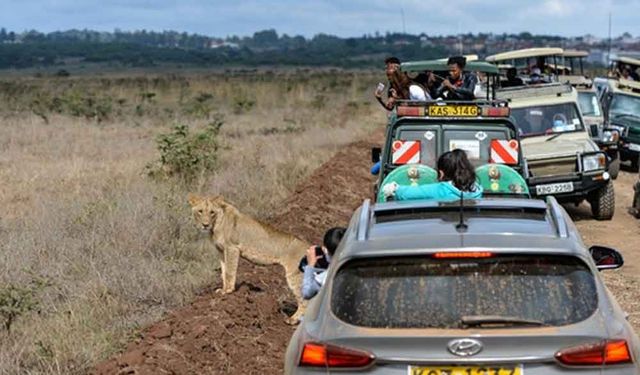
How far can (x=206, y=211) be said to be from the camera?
1020 centimetres

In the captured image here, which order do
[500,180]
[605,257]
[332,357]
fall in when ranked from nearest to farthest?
1. [332,357]
2. [605,257]
3. [500,180]

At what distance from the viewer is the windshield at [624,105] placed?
88.6 ft

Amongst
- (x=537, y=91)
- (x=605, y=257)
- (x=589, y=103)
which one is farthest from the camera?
(x=589, y=103)

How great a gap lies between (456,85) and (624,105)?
13.4 m

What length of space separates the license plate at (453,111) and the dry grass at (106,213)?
2.86m

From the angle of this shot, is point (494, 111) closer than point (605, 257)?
No

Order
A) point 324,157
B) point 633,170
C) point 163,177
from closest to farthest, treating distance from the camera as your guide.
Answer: point 163,177 < point 324,157 < point 633,170

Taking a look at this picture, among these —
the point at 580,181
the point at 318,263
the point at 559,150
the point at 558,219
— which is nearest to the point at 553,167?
the point at 559,150

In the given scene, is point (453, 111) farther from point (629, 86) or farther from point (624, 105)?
point (629, 86)

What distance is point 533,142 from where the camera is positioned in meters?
17.8

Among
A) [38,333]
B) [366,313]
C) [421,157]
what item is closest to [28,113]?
[421,157]

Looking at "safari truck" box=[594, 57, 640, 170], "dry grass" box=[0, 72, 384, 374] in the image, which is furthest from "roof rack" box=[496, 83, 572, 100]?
"safari truck" box=[594, 57, 640, 170]

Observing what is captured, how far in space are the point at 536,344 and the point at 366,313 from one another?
722mm

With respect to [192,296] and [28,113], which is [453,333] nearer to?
[192,296]
